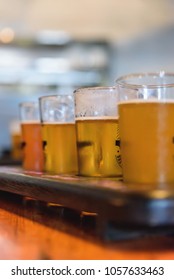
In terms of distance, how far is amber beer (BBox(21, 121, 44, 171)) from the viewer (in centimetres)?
151

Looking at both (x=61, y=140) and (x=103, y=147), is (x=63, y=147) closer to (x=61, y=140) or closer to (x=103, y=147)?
(x=61, y=140)

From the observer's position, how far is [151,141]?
89cm

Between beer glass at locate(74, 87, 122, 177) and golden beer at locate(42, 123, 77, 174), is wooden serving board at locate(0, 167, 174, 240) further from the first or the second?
golden beer at locate(42, 123, 77, 174)

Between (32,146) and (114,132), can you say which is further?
(32,146)

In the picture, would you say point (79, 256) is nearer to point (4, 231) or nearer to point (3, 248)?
point (3, 248)

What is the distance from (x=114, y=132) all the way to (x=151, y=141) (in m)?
0.18

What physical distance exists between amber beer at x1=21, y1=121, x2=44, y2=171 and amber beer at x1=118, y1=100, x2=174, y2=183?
0.61 m

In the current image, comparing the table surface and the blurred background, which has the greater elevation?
the blurred background

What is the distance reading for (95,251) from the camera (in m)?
0.73

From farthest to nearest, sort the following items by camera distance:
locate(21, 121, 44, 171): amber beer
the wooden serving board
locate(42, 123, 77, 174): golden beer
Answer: locate(21, 121, 44, 171): amber beer < locate(42, 123, 77, 174): golden beer < the wooden serving board

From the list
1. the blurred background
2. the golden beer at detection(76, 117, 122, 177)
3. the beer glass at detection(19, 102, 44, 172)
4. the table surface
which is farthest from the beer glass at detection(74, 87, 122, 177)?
the blurred background

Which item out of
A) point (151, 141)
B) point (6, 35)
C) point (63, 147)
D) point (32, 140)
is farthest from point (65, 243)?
point (6, 35)

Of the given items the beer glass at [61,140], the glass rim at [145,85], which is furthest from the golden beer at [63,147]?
the glass rim at [145,85]
